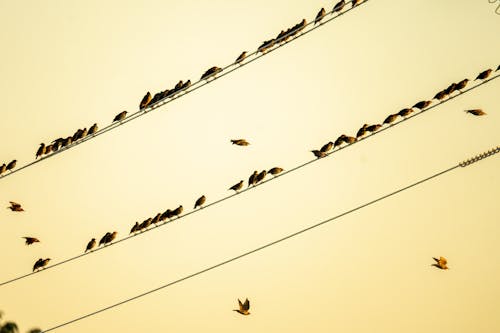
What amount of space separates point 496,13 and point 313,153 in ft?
12.2

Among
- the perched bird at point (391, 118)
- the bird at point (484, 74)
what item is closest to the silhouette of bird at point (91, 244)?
the perched bird at point (391, 118)

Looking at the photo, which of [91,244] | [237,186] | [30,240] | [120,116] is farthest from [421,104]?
[30,240]

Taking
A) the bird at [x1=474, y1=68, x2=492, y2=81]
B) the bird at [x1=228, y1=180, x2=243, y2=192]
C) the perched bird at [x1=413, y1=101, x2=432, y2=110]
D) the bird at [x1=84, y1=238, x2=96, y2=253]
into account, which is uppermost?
the bird at [x1=474, y1=68, x2=492, y2=81]

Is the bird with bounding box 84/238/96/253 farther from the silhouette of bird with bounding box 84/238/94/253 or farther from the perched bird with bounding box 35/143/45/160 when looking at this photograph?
the perched bird with bounding box 35/143/45/160

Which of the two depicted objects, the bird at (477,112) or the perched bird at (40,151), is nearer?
the bird at (477,112)

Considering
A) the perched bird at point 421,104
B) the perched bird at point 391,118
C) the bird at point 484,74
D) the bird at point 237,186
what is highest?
the bird at point 484,74

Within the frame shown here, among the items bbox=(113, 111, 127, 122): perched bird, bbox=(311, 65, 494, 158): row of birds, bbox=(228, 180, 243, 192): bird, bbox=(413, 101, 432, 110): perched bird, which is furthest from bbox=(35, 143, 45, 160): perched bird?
bbox=(413, 101, 432, 110): perched bird

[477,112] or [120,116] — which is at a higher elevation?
[120,116]

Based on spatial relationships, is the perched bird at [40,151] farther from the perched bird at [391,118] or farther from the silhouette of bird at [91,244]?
the perched bird at [391,118]

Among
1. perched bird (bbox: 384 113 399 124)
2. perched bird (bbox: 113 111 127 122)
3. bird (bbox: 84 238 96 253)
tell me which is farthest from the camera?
bird (bbox: 84 238 96 253)

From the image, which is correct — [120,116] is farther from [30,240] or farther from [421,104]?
[421,104]

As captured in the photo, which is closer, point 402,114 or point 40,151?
point 402,114

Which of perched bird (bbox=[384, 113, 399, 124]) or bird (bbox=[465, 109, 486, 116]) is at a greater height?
bird (bbox=[465, 109, 486, 116])

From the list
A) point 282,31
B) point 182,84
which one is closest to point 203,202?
point 182,84
